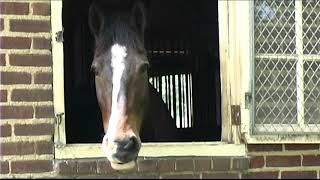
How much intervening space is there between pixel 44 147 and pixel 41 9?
0.79 metres

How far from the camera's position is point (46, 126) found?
405 cm

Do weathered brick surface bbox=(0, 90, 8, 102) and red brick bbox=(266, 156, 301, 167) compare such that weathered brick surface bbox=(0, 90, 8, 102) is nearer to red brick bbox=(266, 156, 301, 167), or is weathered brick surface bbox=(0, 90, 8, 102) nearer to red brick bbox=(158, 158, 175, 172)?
red brick bbox=(158, 158, 175, 172)

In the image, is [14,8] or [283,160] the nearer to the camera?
[14,8]

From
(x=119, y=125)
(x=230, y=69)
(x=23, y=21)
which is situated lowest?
(x=119, y=125)

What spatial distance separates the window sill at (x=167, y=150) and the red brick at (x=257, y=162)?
2.9 inches

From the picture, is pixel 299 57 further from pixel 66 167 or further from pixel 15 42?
pixel 15 42

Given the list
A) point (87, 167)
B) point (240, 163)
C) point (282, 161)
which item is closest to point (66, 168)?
point (87, 167)

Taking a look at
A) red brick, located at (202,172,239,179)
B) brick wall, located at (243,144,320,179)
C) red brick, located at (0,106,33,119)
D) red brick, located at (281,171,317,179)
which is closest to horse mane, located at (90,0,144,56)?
red brick, located at (0,106,33,119)

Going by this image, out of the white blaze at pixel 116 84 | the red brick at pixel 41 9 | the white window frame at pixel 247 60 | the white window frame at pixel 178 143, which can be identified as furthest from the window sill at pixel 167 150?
the red brick at pixel 41 9

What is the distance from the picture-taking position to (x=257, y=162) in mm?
4395

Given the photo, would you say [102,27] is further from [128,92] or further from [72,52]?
[72,52]

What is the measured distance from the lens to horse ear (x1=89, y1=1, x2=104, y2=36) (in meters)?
4.24

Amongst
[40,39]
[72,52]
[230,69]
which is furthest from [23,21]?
[72,52]

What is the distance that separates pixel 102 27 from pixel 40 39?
374mm
